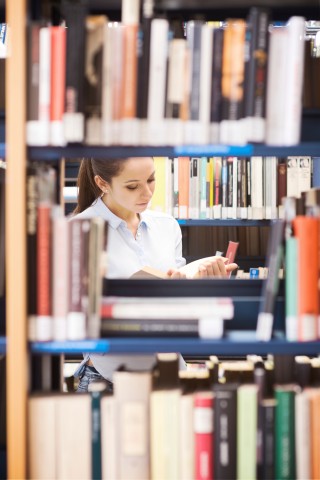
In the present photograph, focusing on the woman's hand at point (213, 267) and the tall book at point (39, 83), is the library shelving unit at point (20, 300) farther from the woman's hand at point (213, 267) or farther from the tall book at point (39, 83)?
the woman's hand at point (213, 267)

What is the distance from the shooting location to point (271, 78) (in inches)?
54.1

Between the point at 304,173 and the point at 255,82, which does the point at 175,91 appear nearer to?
the point at 255,82

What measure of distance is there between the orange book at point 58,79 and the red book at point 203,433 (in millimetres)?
725

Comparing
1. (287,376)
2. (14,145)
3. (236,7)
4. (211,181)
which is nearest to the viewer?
(14,145)

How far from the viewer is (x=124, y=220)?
2357 millimetres

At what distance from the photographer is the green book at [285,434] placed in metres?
1.39

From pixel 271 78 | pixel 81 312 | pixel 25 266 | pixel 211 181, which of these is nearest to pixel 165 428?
pixel 81 312

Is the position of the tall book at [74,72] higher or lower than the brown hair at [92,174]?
higher

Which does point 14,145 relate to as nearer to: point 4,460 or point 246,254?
point 4,460

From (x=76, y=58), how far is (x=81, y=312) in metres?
0.62

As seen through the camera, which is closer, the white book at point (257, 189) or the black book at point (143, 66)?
the black book at point (143, 66)

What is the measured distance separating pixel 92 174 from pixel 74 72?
3.27 feet

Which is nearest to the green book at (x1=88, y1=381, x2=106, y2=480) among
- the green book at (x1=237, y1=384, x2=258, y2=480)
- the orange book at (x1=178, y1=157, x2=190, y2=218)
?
the green book at (x1=237, y1=384, x2=258, y2=480)

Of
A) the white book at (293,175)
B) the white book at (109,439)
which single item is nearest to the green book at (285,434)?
the white book at (109,439)
